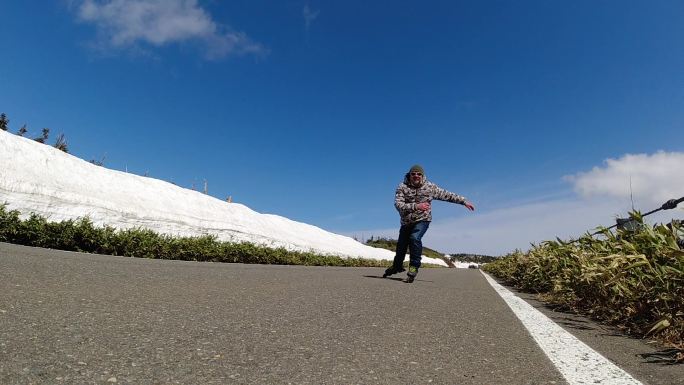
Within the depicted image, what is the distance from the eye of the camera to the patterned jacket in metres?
7.39

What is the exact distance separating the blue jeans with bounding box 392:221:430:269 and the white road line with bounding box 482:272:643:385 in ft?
12.0

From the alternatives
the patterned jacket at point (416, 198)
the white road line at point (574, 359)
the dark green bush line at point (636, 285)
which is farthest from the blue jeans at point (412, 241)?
the white road line at point (574, 359)

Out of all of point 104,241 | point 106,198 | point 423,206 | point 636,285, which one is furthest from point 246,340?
point 106,198

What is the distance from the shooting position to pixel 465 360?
2.14 m

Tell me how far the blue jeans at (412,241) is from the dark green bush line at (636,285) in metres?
2.25

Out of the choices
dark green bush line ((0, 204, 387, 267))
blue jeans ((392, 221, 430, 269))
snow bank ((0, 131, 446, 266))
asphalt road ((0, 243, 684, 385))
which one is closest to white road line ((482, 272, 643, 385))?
asphalt road ((0, 243, 684, 385))

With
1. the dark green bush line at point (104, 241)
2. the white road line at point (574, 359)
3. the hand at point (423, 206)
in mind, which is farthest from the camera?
the dark green bush line at point (104, 241)

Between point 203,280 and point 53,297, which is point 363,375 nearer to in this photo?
point 53,297

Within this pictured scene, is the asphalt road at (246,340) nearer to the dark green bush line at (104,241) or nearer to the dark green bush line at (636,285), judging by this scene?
the dark green bush line at (636,285)

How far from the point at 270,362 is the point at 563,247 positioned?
242 inches

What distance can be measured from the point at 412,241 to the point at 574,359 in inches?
195

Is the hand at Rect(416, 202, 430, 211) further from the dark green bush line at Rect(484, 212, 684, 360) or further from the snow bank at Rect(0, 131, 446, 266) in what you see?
the snow bank at Rect(0, 131, 446, 266)

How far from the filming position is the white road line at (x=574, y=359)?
188cm

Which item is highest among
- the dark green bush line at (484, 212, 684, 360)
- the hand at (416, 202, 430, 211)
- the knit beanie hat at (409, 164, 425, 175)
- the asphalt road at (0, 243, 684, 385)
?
the knit beanie hat at (409, 164, 425, 175)
